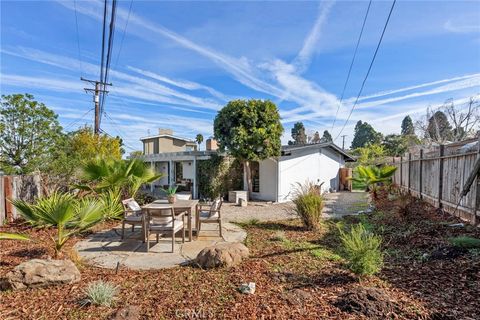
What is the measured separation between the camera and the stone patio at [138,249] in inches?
190

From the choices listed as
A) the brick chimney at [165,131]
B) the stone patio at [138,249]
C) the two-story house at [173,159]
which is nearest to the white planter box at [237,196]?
the two-story house at [173,159]

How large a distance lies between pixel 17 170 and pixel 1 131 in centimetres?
161

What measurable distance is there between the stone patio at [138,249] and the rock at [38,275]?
816mm

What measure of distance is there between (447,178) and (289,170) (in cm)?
803

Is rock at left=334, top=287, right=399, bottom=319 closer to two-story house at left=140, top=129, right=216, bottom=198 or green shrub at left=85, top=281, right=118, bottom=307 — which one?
green shrub at left=85, top=281, right=118, bottom=307

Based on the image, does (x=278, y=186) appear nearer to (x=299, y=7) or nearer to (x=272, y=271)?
(x=299, y=7)

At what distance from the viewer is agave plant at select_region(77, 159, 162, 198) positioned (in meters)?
7.84

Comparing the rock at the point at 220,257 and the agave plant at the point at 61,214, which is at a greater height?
the agave plant at the point at 61,214

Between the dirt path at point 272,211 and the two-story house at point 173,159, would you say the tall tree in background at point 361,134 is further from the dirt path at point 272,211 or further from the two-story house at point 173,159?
the dirt path at point 272,211

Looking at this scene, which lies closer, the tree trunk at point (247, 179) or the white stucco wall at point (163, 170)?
the tree trunk at point (247, 179)

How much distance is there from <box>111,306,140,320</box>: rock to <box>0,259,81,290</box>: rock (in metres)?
1.38

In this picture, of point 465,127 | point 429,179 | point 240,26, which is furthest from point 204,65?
point 465,127

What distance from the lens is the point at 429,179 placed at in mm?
9508

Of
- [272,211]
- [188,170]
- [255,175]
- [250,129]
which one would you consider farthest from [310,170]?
[188,170]
